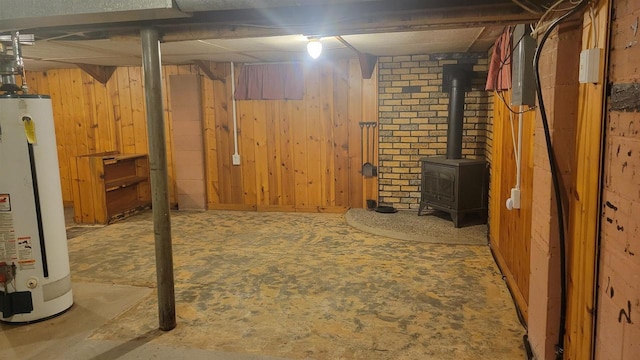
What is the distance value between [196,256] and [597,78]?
11.5 feet

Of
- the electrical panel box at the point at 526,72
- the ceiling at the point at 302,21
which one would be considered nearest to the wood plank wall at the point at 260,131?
the ceiling at the point at 302,21

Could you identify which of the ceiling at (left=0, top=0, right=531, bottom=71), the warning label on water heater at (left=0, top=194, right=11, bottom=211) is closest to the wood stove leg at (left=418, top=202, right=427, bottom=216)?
the ceiling at (left=0, top=0, right=531, bottom=71)

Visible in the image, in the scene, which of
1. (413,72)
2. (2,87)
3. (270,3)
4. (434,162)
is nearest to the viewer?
(270,3)

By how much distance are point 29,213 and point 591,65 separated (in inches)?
118

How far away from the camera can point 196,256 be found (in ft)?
13.6

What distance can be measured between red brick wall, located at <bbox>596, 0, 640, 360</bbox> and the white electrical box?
0.07m

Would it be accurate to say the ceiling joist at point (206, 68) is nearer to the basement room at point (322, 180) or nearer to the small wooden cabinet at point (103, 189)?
the basement room at point (322, 180)

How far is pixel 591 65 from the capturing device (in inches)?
62.9

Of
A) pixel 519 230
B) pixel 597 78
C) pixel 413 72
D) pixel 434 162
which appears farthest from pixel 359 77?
pixel 597 78

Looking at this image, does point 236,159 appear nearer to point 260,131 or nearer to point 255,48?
point 260,131

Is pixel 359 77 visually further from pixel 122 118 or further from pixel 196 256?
pixel 122 118

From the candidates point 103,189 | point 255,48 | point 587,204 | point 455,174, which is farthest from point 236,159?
point 587,204

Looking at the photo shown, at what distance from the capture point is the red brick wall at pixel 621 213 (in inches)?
52.9

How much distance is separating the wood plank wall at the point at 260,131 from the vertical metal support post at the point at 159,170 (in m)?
3.31
